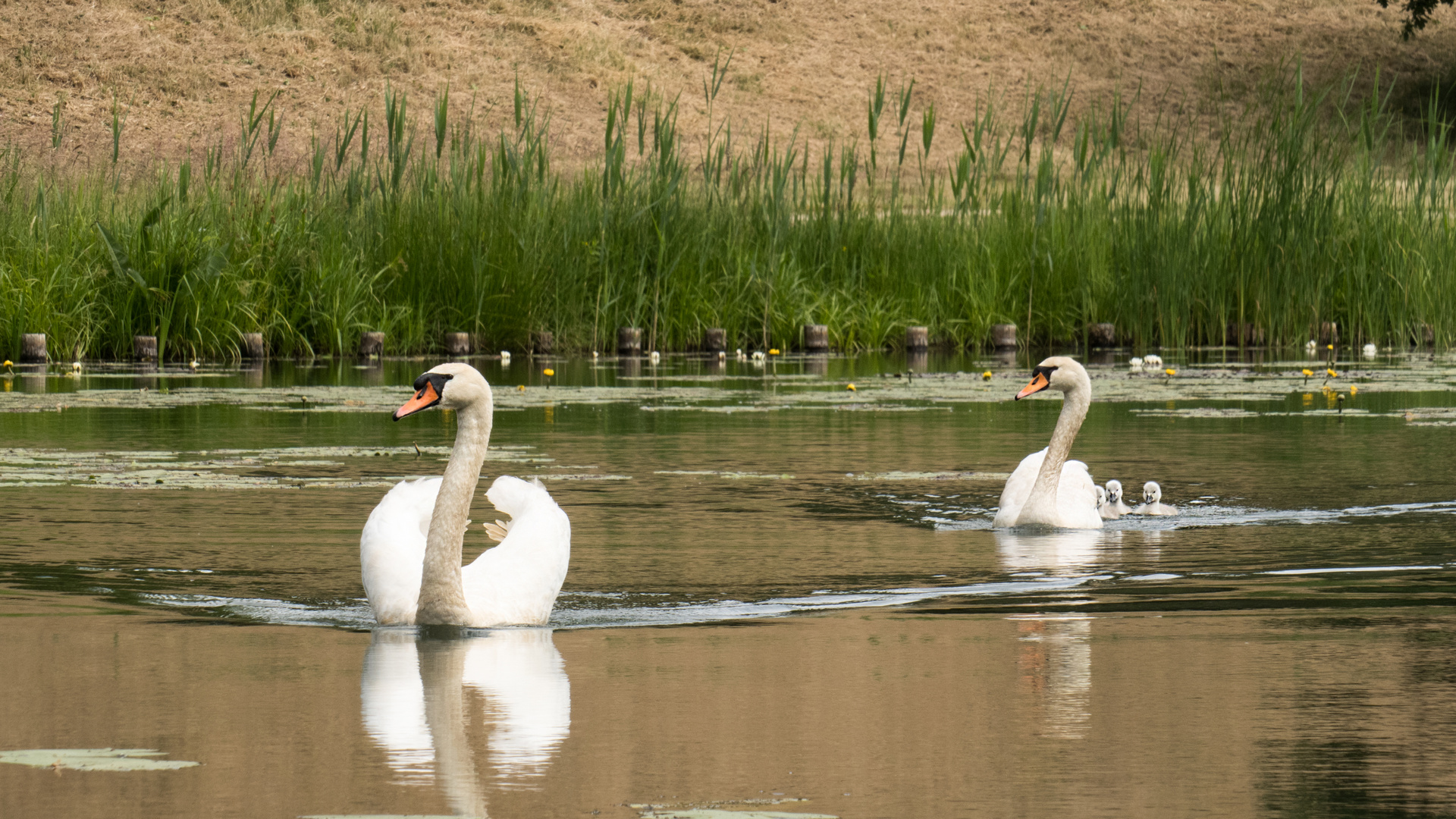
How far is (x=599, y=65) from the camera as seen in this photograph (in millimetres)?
62156

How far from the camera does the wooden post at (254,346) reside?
722 inches

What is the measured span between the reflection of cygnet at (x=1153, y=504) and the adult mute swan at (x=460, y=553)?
324 centimetres

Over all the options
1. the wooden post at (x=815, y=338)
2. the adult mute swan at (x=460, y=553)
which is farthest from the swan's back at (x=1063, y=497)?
the wooden post at (x=815, y=338)

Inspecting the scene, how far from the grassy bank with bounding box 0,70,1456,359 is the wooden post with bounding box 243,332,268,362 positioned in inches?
5.0

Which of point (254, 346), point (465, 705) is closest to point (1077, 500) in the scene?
point (465, 705)

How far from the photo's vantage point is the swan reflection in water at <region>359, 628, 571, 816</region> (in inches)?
173

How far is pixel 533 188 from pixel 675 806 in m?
15.4

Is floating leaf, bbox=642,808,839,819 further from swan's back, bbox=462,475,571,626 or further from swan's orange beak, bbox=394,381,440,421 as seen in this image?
swan's orange beak, bbox=394,381,440,421

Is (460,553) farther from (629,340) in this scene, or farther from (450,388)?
(629,340)

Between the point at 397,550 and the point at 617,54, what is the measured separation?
5775 centimetres

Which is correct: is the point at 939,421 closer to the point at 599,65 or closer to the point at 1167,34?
the point at 599,65

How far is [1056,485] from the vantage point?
8.90 meters

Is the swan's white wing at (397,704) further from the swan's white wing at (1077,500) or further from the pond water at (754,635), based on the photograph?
the swan's white wing at (1077,500)

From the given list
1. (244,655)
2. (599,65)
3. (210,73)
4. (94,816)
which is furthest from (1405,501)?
(599,65)
